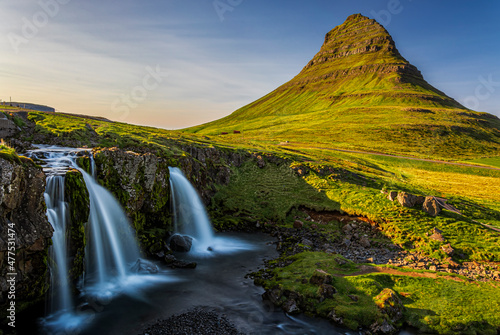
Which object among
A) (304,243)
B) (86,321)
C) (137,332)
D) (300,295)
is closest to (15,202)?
(86,321)

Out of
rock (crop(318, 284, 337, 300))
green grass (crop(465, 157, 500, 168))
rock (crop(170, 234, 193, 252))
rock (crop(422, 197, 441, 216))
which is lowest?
rock (crop(170, 234, 193, 252))

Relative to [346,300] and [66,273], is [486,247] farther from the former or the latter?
[66,273]

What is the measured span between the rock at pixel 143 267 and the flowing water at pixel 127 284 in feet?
1.48

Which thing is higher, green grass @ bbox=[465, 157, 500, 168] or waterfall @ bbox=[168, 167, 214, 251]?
green grass @ bbox=[465, 157, 500, 168]

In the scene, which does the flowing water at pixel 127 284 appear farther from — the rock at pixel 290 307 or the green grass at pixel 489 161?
the green grass at pixel 489 161

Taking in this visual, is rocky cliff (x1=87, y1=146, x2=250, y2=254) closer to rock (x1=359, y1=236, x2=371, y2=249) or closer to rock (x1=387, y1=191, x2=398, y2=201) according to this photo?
rock (x1=359, y1=236, x2=371, y2=249)

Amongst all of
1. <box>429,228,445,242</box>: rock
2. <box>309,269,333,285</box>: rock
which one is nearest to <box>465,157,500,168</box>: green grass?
<box>429,228,445,242</box>: rock

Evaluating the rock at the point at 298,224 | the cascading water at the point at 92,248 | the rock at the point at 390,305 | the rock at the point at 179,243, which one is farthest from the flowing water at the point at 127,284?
the rock at the point at 298,224

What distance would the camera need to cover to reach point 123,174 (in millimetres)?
29953

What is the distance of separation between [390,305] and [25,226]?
960 inches

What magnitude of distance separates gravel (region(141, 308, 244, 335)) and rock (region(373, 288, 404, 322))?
9.64m

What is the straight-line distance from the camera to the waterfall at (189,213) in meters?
34.2

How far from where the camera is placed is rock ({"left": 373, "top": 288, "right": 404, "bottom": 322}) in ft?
60.5

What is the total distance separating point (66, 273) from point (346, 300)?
20.5 meters
